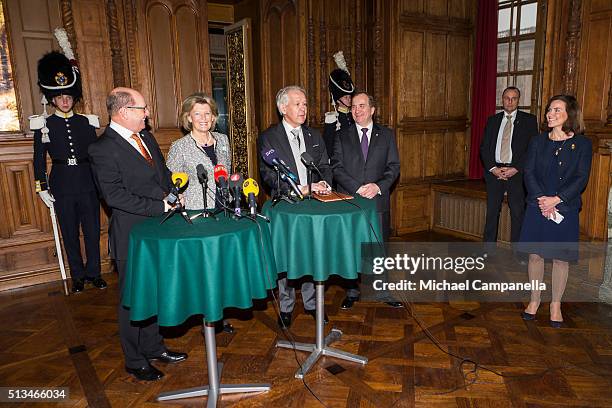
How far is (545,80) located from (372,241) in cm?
299

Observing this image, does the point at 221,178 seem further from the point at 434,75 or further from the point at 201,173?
the point at 434,75

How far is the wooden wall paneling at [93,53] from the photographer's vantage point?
16.1 ft

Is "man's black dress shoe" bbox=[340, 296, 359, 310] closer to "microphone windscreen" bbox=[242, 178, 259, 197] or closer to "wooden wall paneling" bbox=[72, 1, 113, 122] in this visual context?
"microphone windscreen" bbox=[242, 178, 259, 197]

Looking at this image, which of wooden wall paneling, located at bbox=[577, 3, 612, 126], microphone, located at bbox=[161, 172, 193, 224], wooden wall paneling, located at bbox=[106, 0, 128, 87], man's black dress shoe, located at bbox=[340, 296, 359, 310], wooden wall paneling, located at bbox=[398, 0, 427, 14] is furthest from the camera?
wooden wall paneling, located at bbox=[398, 0, 427, 14]

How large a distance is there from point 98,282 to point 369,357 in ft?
9.78

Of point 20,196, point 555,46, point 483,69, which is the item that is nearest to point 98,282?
point 20,196

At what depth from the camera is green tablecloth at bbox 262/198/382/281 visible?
9.02 ft

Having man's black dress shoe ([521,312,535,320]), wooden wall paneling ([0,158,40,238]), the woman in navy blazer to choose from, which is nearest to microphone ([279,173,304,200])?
the woman in navy blazer

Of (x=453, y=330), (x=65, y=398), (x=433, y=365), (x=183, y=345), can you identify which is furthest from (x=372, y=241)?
(x=65, y=398)

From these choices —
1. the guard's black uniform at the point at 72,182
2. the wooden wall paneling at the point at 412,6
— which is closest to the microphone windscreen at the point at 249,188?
the guard's black uniform at the point at 72,182

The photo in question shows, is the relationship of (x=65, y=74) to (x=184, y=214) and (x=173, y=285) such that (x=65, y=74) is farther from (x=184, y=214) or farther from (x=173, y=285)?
(x=173, y=285)

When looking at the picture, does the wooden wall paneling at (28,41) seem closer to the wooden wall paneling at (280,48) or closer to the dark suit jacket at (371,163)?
the wooden wall paneling at (280,48)

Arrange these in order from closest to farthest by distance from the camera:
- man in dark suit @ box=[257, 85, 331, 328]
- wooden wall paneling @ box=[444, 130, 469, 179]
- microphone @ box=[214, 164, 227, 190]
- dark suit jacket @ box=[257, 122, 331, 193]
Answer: microphone @ box=[214, 164, 227, 190], man in dark suit @ box=[257, 85, 331, 328], dark suit jacket @ box=[257, 122, 331, 193], wooden wall paneling @ box=[444, 130, 469, 179]

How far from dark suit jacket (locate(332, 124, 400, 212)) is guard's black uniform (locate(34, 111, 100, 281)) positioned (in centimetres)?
258
